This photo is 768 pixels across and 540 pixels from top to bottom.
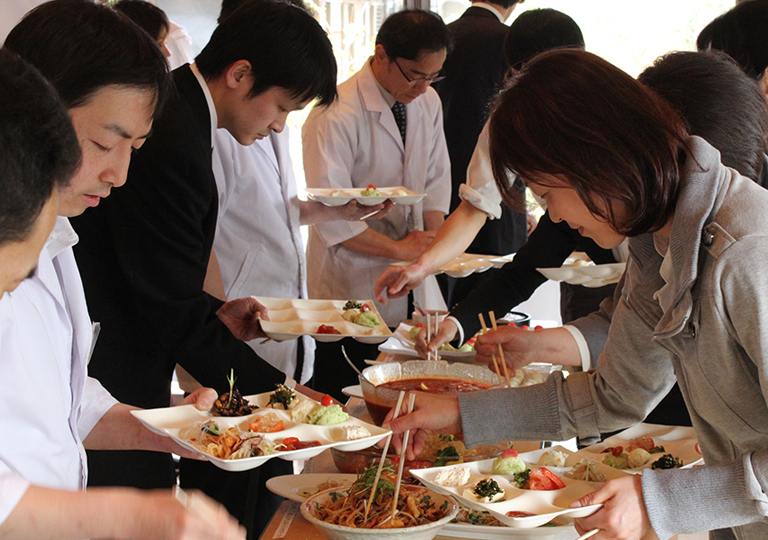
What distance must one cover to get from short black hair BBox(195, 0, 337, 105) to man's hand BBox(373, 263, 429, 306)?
76cm

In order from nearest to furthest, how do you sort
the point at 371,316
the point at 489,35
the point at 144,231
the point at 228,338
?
the point at 144,231
the point at 228,338
the point at 371,316
the point at 489,35

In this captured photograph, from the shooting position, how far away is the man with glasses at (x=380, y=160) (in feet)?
9.82

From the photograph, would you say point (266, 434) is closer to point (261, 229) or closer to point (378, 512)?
point (378, 512)

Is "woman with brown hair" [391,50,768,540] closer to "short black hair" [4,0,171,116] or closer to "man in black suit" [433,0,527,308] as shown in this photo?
"short black hair" [4,0,171,116]

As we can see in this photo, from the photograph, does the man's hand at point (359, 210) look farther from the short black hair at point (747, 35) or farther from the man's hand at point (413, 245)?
the short black hair at point (747, 35)

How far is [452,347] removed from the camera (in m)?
2.30

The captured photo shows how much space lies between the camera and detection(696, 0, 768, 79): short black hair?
6.37 feet

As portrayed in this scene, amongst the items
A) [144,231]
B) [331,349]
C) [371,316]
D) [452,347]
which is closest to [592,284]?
[452,347]

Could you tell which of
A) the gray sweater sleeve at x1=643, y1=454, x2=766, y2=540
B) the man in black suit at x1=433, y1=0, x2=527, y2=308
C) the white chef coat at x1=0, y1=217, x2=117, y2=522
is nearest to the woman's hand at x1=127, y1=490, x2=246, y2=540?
the white chef coat at x1=0, y1=217, x2=117, y2=522

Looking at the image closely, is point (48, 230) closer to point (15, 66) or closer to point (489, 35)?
point (15, 66)

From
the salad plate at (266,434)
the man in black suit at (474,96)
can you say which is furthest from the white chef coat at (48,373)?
the man in black suit at (474,96)

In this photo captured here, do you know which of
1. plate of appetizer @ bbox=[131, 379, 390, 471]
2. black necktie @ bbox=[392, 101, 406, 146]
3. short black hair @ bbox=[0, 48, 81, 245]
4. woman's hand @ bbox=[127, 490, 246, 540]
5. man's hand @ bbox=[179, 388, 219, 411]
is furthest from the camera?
black necktie @ bbox=[392, 101, 406, 146]

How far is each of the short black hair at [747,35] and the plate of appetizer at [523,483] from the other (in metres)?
1.22

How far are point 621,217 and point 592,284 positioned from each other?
47.3 inches
